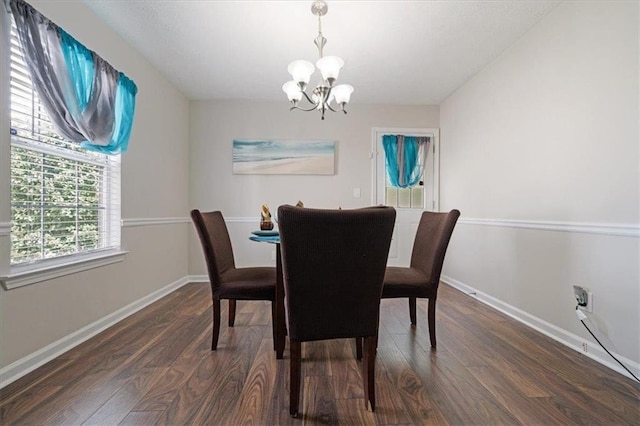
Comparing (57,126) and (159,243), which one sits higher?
(57,126)

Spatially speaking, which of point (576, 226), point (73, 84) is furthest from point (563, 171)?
point (73, 84)

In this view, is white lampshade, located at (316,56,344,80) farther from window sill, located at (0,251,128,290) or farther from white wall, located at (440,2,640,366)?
window sill, located at (0,251,128,290)

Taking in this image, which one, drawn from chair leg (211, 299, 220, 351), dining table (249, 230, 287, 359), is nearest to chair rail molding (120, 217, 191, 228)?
chair leg (211, 299, 220, 351)

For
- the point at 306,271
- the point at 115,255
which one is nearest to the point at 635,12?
the point at 306,271

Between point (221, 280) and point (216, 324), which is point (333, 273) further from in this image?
point (216, 324)

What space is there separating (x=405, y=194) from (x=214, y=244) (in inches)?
110

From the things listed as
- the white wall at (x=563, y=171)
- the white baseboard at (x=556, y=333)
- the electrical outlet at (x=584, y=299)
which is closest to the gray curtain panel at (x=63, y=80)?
the white wall at (x=563, y=171)

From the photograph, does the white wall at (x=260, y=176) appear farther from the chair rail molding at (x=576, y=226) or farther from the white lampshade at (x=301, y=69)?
the white lampshade at (x=301, y=69)

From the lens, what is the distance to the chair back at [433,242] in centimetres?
187

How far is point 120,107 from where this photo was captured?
2.30 m

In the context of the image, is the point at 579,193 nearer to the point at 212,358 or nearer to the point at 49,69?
the point at 212,358

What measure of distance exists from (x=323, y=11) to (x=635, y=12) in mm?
1741

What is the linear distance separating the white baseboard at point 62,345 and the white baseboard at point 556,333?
3201 mm

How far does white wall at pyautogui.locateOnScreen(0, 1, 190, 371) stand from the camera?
5.23 feet
